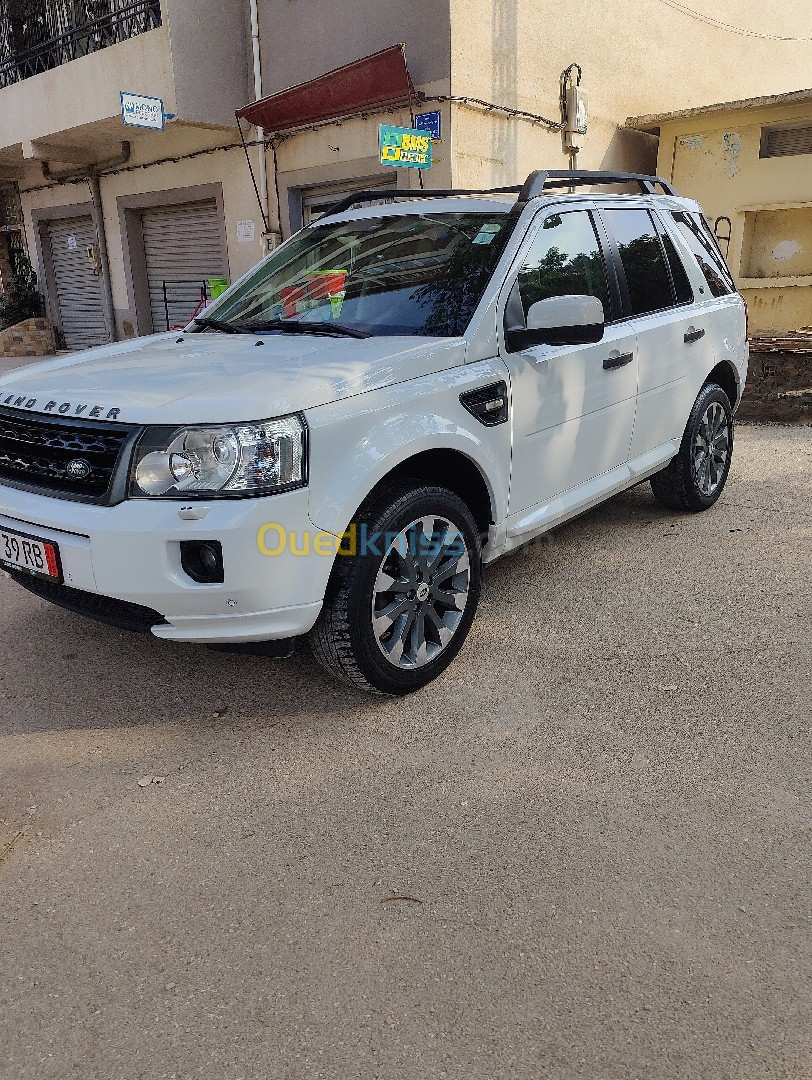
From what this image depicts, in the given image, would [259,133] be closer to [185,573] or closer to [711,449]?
[711,449]

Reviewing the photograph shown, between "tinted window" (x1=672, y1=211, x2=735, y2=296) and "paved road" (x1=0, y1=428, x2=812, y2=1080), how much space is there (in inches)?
85.9

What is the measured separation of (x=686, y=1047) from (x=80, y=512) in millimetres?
2184

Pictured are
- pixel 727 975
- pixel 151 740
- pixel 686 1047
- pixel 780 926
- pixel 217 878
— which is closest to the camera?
pixel 686 1047

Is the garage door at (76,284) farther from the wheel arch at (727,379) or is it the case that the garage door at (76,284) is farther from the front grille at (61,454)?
the front grille at (61,454)

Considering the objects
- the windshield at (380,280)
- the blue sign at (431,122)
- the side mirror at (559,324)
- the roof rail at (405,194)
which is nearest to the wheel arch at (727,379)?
the roof rail at (405,194)

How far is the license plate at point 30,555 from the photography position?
106 inches

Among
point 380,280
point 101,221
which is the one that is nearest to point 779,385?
point 380,280

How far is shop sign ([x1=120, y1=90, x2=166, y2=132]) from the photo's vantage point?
955 cm

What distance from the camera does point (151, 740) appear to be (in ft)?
9.52

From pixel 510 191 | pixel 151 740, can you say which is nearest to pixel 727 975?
pixel 151 740

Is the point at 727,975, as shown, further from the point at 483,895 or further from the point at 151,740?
the point at 151,740

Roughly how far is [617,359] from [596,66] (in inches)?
348

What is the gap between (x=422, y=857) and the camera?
2305 mm

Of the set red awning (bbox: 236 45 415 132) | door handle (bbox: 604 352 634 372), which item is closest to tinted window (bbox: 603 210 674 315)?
door handle (bbox: 604 352 634 372)
